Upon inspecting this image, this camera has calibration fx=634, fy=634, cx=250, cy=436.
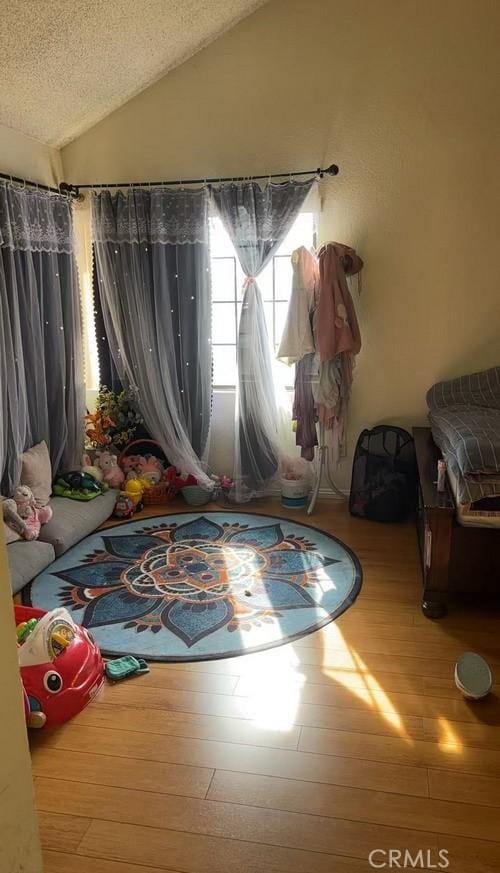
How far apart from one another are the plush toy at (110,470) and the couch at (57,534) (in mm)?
92

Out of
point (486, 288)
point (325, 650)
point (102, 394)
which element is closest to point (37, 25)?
point (102, 394)

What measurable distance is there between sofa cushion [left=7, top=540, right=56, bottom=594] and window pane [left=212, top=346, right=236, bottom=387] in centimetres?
166

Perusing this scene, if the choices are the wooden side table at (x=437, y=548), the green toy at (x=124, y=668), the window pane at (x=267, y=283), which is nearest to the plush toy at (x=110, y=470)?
the window pane at (x=267, y=283)

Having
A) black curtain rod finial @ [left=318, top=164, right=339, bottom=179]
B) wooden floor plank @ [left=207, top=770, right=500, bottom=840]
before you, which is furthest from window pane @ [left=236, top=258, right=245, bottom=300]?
wooden floor plank @ [left=207, top=770, right=500, bottom=840]

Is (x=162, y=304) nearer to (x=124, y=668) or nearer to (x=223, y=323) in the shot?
(x=223, y=323)

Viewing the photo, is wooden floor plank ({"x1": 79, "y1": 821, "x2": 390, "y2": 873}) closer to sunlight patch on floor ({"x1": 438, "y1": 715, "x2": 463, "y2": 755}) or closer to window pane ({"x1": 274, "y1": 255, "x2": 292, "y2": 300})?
sunlight patch on floor ({"x1": 438, "y1": 715, "x2": 463, "y2": 755})

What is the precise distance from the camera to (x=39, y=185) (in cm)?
379

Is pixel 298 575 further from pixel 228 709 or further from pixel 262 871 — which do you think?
pixel 262 871

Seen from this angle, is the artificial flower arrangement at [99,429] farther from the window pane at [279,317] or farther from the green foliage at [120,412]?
the window pane at [279,317]

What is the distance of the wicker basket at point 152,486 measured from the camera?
4.20 meters

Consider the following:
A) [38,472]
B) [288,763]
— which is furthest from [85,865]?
[38,472]

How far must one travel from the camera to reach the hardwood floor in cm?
163

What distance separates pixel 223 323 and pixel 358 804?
3148 mm

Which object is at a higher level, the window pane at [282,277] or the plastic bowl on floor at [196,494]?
the window pane at [282,277]
